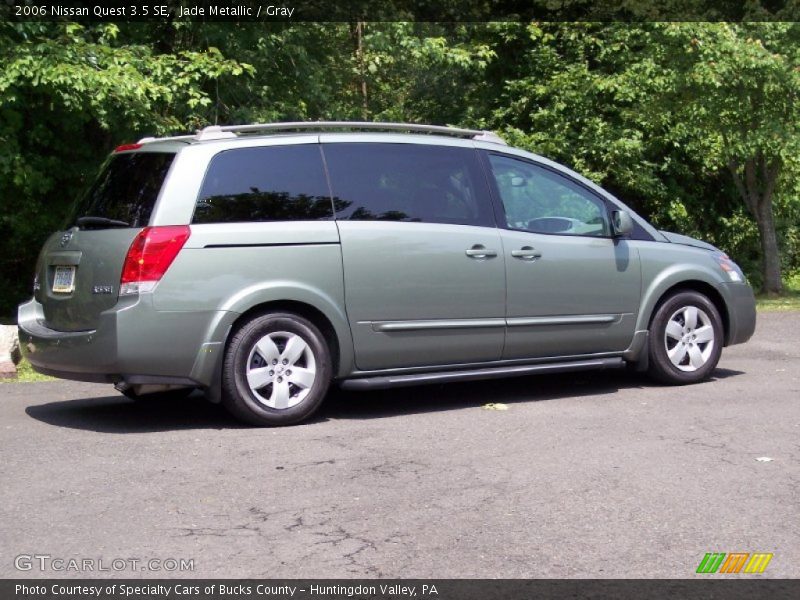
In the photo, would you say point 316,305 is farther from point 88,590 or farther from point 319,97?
point 319,97

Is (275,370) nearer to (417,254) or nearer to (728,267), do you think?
(417,254)

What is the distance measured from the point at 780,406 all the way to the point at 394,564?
4508 millimetres

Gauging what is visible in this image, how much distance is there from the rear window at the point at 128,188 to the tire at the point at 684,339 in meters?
3.97

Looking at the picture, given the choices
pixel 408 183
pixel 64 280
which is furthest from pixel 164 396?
pixel 408 183

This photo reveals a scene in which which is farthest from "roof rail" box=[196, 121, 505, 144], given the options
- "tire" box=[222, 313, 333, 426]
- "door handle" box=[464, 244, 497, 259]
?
"tire" box=[222, 313, 333, 426]

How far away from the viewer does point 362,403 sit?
8.87m

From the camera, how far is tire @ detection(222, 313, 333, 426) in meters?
7.52

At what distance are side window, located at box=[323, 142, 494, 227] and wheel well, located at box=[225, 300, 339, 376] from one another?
0.68 m

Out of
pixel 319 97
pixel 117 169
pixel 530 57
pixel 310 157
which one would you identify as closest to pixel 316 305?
pixel 310 157

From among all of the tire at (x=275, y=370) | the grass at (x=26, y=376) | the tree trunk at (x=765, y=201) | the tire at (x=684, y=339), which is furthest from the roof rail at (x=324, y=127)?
the tree trunk at (x=765, y=201)

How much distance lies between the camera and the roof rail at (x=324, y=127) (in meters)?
7.89

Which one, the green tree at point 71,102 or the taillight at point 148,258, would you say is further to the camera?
the green tree at point 71,102

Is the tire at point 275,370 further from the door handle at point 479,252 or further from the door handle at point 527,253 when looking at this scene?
the door handle at point 527,253

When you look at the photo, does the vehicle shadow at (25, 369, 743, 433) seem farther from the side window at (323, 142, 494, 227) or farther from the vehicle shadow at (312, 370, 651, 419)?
the side window at (323, 142, 494, 227)
